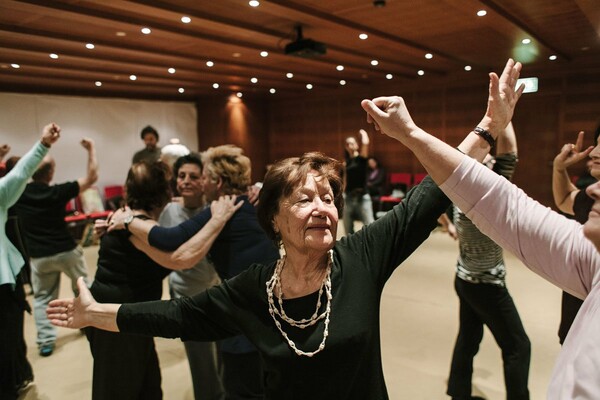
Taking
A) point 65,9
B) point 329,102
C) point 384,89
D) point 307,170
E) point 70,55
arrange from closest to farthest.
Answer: point 307,170, point 65,9, point 70,55, point 384,89, point 329,102

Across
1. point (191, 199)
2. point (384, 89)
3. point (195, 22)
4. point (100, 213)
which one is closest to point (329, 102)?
point (384, 89)

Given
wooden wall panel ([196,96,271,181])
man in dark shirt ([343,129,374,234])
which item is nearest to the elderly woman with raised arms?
man in dark shirt ([343,129,374,234])

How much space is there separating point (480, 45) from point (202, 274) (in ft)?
18.7

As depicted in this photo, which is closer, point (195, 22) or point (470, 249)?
point (470, 249)

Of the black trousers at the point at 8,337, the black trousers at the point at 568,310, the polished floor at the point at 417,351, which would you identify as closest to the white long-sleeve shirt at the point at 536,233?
the black trousers at the point at 568,310

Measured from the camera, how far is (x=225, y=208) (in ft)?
6.91

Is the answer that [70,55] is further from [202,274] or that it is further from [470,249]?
[470,249]

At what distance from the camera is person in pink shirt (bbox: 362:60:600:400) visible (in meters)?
0.90

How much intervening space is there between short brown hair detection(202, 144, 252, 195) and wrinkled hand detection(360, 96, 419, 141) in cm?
132

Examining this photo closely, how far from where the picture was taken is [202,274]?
103 inches

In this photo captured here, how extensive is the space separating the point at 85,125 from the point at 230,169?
8826 millimetres

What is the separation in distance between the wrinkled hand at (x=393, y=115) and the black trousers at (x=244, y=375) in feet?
4.58

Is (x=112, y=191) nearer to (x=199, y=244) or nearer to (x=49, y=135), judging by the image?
(x=49, y=135)

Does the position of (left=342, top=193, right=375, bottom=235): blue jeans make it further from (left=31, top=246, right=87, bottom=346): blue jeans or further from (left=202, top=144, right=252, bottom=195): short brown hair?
(left=202, top=144, right=252, bottom=195): short brown hair
